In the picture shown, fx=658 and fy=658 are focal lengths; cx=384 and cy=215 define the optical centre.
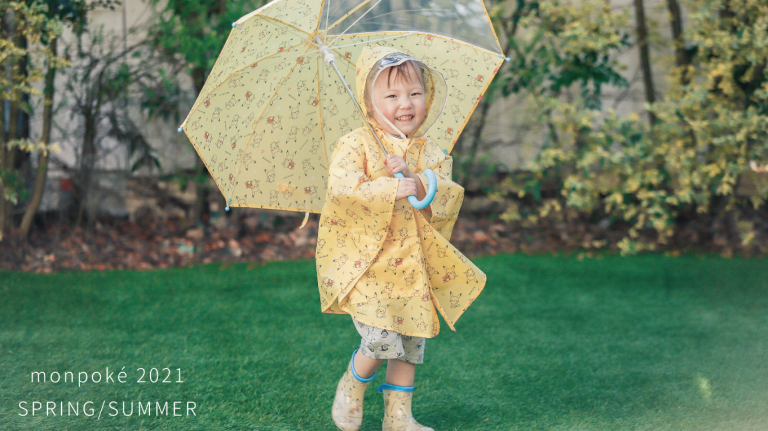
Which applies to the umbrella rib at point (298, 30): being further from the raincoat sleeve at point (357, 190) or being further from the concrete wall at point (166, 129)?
the concrete wall at point (166, 129)

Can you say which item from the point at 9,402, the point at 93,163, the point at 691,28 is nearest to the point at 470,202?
the point at 691,28

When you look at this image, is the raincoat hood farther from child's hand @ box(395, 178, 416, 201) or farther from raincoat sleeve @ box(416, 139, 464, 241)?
child's hand @ box(395, 178, 416, 201)

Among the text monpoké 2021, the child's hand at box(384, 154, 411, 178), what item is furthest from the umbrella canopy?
the text monpoké 2021

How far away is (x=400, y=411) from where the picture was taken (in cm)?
228

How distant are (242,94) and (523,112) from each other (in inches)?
153

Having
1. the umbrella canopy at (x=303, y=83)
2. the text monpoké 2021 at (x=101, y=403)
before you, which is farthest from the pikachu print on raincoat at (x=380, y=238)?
the text monpoké 2021 at (x=101, y=403)

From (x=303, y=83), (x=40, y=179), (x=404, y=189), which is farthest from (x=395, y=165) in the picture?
(x=40, y=179)

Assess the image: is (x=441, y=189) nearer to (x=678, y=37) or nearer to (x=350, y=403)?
(x=350, y=403)

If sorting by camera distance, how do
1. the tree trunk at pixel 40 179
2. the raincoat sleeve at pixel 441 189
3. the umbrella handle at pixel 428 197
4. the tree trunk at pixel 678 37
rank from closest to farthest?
the umbrella handle at pixel 428 197
the raincoat sleeve at pixel 441 189
the tree trunk at pixel 40 179
the tree trunk at pixel 678 37

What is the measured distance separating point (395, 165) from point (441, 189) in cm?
22

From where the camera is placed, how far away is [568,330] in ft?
11.5

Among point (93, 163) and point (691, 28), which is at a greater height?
point (691, 28)

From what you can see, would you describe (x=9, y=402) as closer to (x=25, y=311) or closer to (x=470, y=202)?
(x=25, y=311)

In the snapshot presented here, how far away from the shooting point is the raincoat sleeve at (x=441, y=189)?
2189mm
